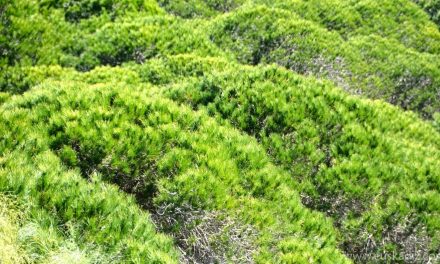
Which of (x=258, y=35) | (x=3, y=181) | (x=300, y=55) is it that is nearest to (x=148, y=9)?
(x=258, y=35)

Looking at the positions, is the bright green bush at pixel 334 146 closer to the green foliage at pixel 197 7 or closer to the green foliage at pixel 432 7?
the green foliage at pixel 197 7

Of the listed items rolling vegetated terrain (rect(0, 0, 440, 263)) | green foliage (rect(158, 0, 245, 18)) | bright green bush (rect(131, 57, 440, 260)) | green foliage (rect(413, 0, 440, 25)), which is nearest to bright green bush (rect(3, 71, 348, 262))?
rolling vegetated terrain (rect(0, 0, 440, 263))

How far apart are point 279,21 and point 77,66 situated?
622cm

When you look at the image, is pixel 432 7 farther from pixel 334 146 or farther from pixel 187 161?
pixel 187 161

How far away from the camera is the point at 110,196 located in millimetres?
5145

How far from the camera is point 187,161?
6.23 meters

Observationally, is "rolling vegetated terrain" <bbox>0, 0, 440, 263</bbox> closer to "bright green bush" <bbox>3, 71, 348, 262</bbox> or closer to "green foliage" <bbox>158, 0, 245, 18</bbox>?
"bright green bush" <bbox>3, 71, 348, 262</bbox>

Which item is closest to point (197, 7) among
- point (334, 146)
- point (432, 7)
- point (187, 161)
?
point (432, 7)

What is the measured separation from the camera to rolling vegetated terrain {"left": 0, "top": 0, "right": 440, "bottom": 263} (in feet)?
15.6

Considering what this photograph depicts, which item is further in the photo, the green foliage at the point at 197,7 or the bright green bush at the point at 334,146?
the green foliage at the point at 197,7

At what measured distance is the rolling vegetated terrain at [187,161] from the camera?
4.76 meters

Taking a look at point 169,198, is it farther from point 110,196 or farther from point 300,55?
point 300,55

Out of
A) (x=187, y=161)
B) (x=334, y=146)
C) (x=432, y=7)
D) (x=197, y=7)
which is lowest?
(x=197, y=7)

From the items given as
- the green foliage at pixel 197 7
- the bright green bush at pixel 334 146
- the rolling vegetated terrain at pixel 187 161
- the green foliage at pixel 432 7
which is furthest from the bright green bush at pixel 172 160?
the green foliage at pixel 432 7
